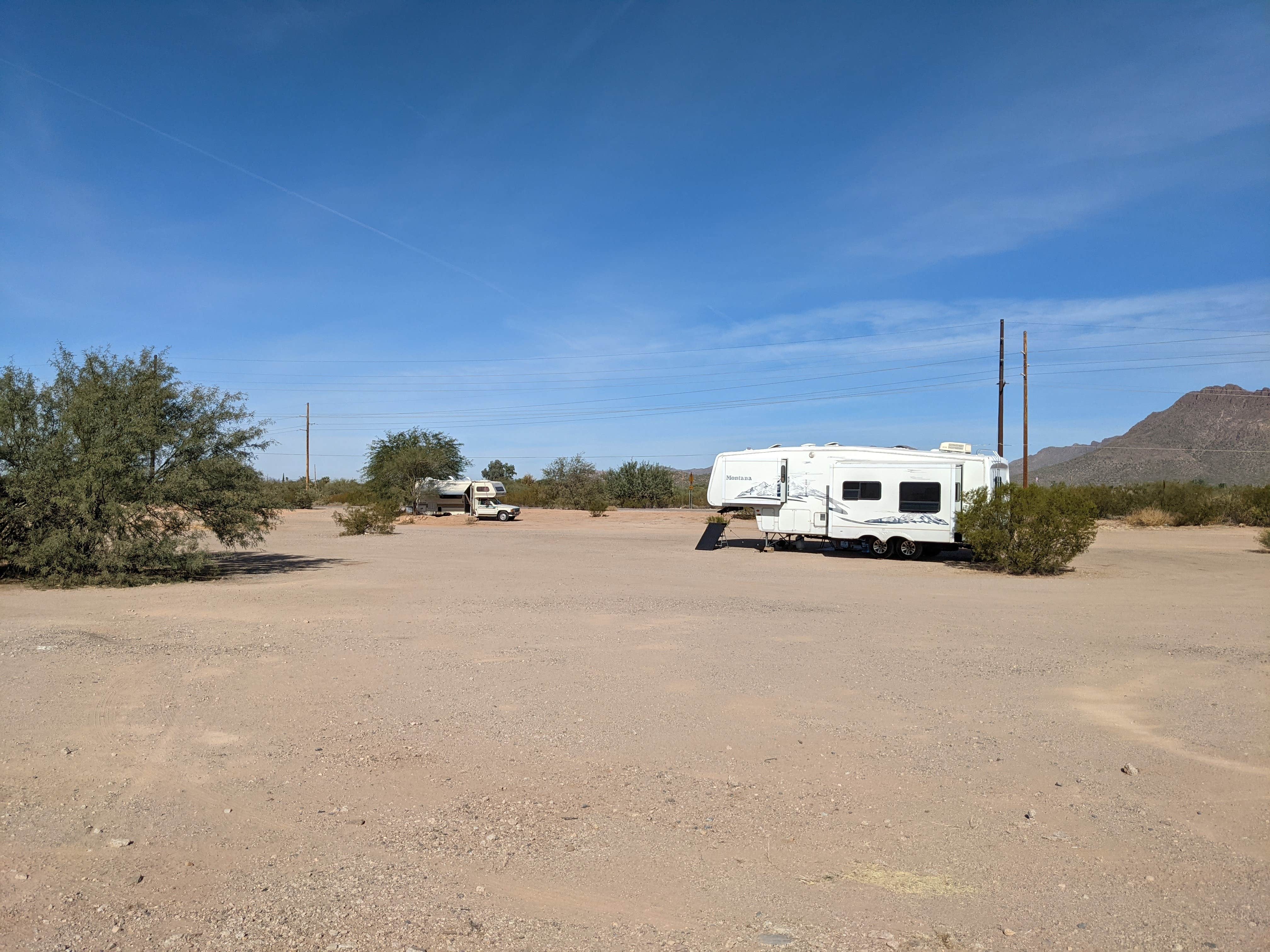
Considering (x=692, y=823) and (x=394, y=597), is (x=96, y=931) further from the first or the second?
(x=394, y=597)

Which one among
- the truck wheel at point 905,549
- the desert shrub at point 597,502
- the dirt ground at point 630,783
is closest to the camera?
the dirt ground at point 630,783

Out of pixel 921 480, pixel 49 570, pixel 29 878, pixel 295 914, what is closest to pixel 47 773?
pixel 29 878

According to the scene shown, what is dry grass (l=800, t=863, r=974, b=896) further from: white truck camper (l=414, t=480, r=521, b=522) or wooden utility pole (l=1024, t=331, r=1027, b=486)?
white truck camper (l=414, t=480, r=521, b=522)

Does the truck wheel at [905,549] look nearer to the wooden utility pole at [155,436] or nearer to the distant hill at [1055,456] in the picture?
the wooden utility pole at [155,436]

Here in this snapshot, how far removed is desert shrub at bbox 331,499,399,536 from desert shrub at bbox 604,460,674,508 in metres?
30.3

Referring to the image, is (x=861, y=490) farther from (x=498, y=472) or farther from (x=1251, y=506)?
(x=498, y=472)

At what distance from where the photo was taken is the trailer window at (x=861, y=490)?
22266mm

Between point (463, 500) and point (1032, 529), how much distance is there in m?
33.2

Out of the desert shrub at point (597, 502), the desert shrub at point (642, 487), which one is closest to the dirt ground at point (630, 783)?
the desert shrub at point (597, 502)

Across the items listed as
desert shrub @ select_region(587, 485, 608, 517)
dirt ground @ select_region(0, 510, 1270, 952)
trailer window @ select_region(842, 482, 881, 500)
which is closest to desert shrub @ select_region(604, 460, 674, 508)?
desert shrub @ select_region(587, 485, 608, 517)

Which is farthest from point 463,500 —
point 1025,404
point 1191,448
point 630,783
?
point 1191,448

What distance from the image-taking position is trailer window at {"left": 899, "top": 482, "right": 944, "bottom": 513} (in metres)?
21.5

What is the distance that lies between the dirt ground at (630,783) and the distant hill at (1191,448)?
77298mm

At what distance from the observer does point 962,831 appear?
4621 millimetres
